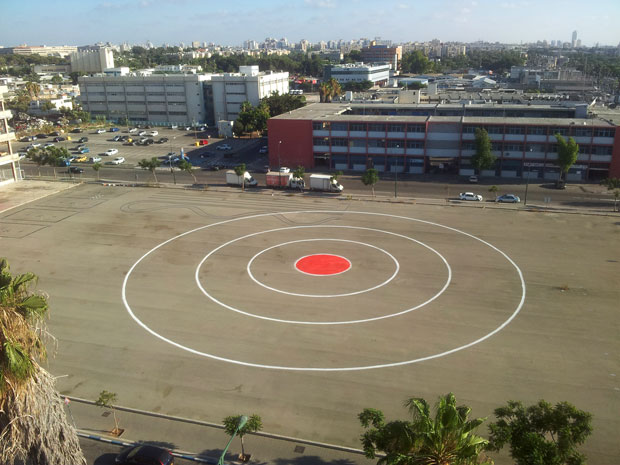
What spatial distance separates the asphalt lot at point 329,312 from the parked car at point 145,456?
3.85m

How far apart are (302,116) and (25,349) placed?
249 feet

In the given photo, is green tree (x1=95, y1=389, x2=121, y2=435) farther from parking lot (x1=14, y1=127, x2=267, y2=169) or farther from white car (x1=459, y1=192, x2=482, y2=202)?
parking lot (x1=14, y1=127, x2=267, y2=169)

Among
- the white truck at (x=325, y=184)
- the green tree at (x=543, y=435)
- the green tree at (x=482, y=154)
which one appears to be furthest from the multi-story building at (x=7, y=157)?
the green tree at (x=543, y=435)

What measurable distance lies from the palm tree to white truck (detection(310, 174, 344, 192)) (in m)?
53.7

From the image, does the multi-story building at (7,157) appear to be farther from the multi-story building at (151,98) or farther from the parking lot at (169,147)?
the multi-story building at (151,98)

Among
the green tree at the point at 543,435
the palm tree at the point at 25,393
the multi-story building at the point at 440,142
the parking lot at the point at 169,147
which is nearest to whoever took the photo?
the palm tree at the point at 25,393

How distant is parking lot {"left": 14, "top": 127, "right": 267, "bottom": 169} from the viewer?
310 ft

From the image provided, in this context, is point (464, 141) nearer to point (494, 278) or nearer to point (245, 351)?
point (494, 278)

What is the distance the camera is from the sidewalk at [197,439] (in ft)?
76.4

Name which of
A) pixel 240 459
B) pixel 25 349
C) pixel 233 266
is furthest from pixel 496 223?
pixel 25 349

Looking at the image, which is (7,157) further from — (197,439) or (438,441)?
(438,441)

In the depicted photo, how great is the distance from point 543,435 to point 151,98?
446 feet

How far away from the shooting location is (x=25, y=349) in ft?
51.5

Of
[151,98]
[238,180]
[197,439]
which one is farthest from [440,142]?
[151,98]
